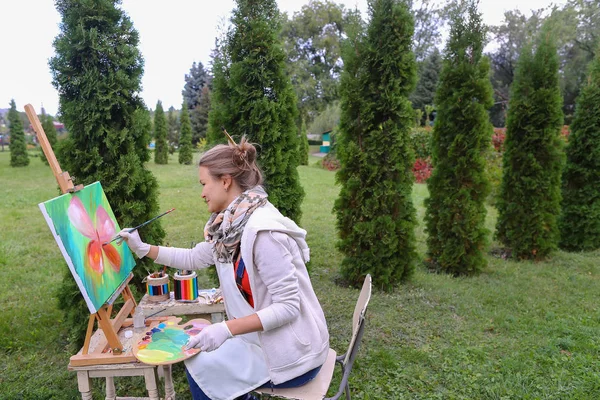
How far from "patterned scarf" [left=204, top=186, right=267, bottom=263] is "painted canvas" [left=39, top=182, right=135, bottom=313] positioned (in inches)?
23.7

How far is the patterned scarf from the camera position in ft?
6.24

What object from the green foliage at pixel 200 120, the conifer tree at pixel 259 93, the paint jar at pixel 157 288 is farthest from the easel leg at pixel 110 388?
the green foliage at pixel 200 120

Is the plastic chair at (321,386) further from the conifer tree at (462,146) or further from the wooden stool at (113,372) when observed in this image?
the conifer tree at (462,146)

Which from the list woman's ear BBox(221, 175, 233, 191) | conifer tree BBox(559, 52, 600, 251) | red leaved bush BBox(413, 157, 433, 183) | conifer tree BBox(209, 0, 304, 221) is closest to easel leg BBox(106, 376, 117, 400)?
woman's ear BBox(221, 175, 233, 191)

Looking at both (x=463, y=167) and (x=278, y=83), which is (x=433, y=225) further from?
(x=278, y=83)

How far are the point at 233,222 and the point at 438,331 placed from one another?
2705 millimetres

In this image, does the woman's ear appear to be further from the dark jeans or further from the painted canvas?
the dark jeans

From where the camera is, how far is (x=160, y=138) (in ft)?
62.4

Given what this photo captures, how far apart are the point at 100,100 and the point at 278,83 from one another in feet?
5.52

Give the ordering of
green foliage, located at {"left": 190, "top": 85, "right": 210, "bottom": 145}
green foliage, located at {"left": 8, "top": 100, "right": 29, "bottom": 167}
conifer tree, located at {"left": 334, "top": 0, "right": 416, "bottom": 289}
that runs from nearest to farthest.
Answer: conifer tree, located at {"left": 334, "top": 0, "right": 416, "bottom": 289}, green foliage, located at {"left": 8, "top": 100, "right": 29, "bottom": 167}, green foliage, located at {"left": 190, "top": 85, "right": 210, "bottom": 145}

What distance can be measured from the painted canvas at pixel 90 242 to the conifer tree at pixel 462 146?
4222 mm

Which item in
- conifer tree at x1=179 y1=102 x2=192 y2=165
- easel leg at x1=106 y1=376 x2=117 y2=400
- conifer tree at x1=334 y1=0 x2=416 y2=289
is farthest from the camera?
conifer tree at x1=179 y1=102 x2=192 y2=165

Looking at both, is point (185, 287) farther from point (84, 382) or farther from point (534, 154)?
point (534, 154)

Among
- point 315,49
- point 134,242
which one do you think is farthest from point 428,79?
point 134,242
